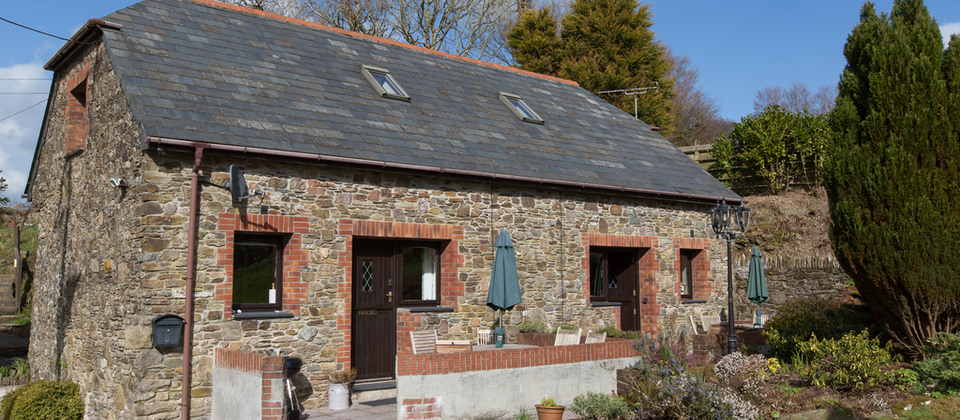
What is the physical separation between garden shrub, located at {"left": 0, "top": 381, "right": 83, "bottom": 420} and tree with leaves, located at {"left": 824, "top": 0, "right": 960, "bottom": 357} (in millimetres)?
10292

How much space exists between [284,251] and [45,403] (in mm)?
3849

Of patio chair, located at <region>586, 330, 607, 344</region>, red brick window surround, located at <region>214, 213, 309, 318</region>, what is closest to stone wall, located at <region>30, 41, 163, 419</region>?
red brick window surround, located at <region>214, 213, 309, 318</region>

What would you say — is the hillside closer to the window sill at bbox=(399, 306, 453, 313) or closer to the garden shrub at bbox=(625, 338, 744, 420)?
the window sill at bbox=(399, 306, 453, 313)

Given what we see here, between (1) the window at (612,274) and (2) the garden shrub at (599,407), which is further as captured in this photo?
(1) the window at (612,274)

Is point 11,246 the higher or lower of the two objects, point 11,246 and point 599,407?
the higher

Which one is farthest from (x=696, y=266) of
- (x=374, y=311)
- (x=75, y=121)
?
(x=75, y=121)

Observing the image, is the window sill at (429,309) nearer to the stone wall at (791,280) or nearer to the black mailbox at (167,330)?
the black mailbox at (167,330)

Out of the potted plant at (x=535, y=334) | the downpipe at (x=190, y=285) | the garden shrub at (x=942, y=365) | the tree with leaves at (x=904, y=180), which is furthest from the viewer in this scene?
the potted plant at (x=535, y=334)

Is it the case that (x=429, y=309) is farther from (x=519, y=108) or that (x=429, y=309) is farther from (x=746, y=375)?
(x=519, y=108)

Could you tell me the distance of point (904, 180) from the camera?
811 cm

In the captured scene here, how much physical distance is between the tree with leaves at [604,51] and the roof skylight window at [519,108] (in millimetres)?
11001

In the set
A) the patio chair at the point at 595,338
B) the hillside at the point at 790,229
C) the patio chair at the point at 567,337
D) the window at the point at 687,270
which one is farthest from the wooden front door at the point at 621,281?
the hillside at the point at 790,229

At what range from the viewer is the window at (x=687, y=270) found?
14.4 m

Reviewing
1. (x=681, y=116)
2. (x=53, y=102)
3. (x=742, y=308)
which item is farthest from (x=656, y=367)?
(x=681, y=116)
